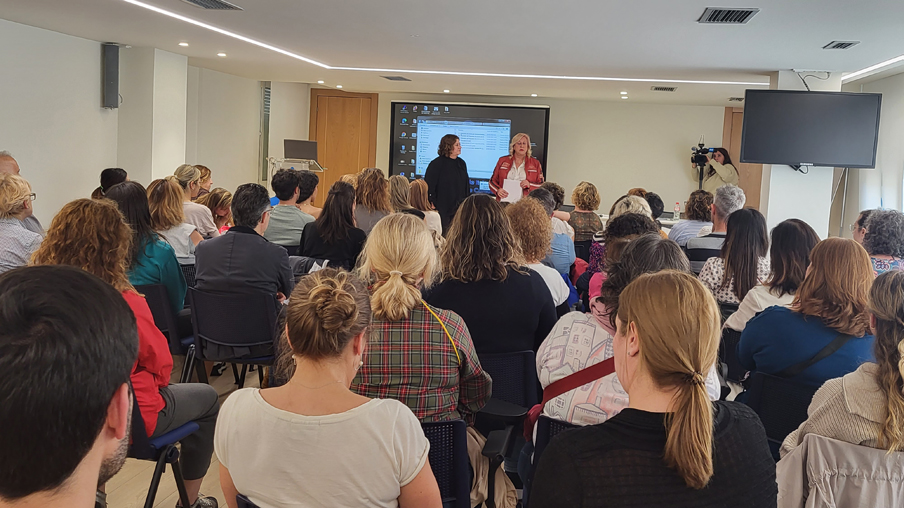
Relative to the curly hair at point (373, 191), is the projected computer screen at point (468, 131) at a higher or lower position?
higher

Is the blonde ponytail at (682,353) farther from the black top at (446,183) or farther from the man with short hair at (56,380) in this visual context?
the black top at (446,183)

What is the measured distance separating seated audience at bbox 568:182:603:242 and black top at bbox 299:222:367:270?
2.18 meters

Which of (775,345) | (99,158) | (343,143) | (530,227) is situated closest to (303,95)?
(343,143)

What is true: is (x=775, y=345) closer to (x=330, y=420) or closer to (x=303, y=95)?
(x=330, y=420)

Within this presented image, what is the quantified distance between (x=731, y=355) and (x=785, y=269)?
0.46 m

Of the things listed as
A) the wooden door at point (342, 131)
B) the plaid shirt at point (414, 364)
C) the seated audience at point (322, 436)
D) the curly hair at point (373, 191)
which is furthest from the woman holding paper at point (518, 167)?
the seated audience at point (322, 436)

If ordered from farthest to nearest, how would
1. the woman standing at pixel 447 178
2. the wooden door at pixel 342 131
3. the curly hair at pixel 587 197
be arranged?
1. the wooden door at pixel 342 131
2. the woman standing at pixel 447 178
3. the curly hair at pixel 587 197

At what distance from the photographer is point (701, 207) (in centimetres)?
550

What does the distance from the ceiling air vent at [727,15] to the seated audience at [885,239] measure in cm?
160

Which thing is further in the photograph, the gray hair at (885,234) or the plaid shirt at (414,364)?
the gray hair at (885,234)

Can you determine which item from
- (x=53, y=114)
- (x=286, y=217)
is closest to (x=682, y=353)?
(x=286, y=217)

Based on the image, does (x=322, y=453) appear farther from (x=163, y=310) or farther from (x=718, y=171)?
(x=718, y=171)

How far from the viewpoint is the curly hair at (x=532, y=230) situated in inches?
137

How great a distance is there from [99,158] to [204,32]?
2369mm
